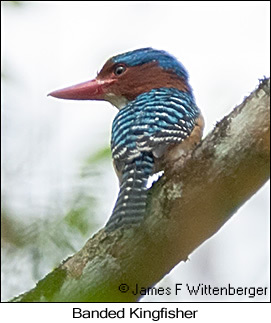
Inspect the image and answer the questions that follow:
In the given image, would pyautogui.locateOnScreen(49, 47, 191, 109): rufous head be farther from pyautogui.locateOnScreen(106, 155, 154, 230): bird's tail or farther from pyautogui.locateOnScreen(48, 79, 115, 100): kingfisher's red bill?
pyautogui.locateOnScreen(106, 155, 154, 230): bird's tail

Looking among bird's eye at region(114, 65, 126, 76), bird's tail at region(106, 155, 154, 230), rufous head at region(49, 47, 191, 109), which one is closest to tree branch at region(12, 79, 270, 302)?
bird's tail at region(106, 155, 154, 230)

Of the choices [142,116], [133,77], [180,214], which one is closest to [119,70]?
[133,77]

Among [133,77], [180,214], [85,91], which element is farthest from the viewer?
[85,91]

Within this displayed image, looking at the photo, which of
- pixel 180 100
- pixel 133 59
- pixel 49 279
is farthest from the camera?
pixel 133 59

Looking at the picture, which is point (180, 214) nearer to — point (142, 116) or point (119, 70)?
point (142, 116)

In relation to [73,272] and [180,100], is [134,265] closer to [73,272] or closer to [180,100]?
[73,272]
